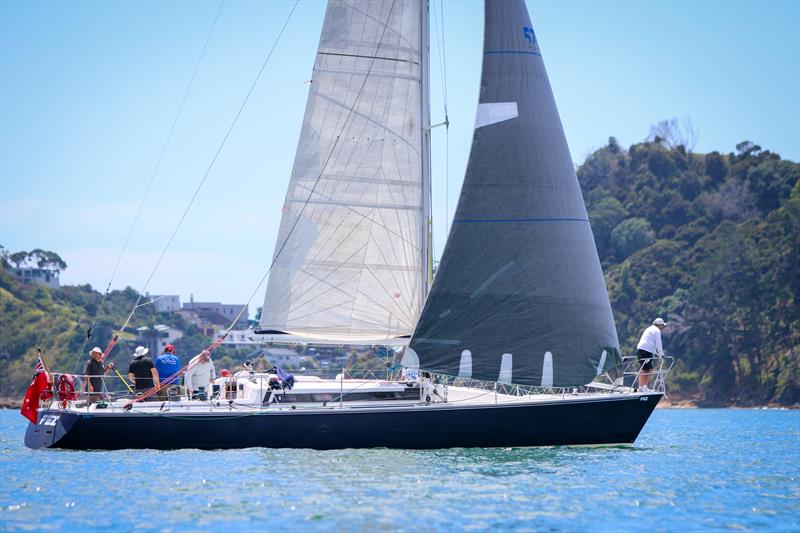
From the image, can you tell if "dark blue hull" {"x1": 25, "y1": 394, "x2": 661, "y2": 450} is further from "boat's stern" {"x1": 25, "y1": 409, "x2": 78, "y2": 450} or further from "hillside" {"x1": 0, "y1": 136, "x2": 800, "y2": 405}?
"hillside" {"x1": 0, "y1": 136, "x2": 800, "y2": 405}

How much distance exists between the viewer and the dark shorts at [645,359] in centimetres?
2125

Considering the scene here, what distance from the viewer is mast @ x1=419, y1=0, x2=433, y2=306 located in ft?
72.9

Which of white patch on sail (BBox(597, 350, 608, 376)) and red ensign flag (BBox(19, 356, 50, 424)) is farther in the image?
red ensign flag (BBox(19, 356, 50, 424))

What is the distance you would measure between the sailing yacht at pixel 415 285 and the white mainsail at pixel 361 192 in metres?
0.03

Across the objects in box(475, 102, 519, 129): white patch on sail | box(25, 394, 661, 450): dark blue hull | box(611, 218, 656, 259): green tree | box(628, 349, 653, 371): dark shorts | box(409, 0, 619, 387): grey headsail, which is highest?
box(611, 218, 656, 259): green tree

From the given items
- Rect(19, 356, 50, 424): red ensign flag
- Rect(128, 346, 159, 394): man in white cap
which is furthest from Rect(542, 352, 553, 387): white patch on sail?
Rect(19, 356, 50, 424): red ensign flag

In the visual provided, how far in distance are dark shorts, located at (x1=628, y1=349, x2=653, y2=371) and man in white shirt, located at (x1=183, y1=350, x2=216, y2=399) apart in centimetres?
839

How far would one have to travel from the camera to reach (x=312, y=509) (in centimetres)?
1389

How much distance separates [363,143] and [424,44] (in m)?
2.33

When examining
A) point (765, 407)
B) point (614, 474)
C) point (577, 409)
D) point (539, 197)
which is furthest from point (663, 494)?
point (765, 407)

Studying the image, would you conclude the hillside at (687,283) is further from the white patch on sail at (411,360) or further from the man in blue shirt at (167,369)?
the man in blue shirt at (167,369)

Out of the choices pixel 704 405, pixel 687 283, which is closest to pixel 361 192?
pixel 704 405

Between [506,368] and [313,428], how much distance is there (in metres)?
3.71

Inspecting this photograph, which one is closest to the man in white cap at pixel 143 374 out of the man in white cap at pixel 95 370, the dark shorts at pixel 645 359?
the man in white cap at pixel 95 370
